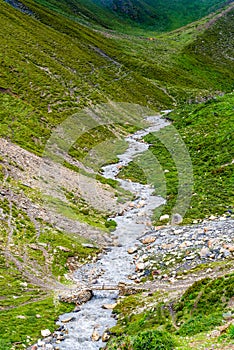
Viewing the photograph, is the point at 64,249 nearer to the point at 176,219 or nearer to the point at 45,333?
the point at 45,333

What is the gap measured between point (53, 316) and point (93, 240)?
38.8ft

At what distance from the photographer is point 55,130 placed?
6569 cm


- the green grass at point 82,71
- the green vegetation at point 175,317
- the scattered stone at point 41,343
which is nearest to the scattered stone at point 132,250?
the green vegetation at point 175,317

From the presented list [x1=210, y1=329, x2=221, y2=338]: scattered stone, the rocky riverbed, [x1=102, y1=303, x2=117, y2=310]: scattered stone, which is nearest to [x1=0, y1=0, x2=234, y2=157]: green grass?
the rocky riverbed

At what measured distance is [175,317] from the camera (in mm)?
22469

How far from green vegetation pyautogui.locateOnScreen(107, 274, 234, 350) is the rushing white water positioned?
1.34 metres

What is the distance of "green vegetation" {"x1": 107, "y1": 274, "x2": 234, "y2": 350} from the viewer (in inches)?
680

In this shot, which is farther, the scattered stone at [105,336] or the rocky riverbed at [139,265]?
the rocky riverbed at [139,265]

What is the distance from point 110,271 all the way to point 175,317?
35.8 ft

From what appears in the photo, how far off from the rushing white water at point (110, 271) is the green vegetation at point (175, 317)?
52.8 inches

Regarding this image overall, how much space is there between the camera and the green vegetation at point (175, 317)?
17.3 meters

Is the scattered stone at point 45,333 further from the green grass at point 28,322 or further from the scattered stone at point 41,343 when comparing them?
the scattered stone at point 41,343

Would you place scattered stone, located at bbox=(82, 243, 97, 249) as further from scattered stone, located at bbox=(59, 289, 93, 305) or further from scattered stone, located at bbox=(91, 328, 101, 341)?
scattered stone, located at bbox=(91, 328, 101, 341)

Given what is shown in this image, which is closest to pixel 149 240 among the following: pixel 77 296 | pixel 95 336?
pixel 77 296
